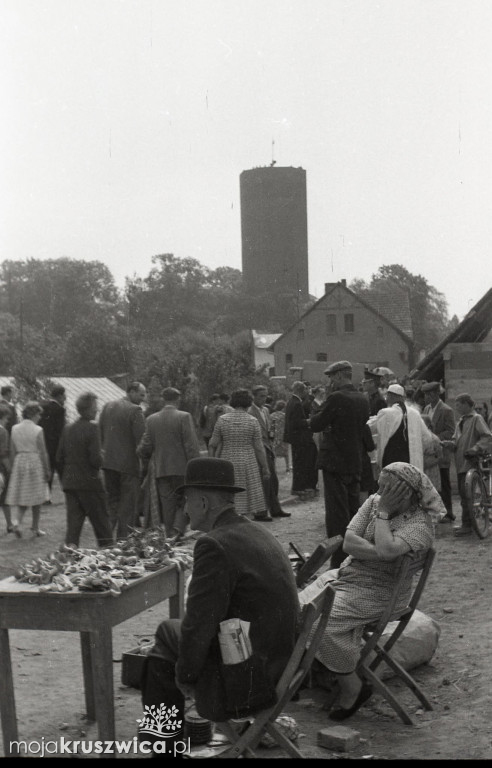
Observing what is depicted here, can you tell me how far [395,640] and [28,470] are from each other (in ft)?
24.5

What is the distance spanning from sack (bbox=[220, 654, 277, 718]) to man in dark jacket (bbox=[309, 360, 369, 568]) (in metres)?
4.88

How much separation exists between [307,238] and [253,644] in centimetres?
Result: 11324

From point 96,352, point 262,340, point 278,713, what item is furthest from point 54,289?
point 278,713

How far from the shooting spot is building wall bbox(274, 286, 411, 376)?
7019 cm

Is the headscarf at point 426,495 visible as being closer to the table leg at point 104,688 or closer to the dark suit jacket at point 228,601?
the dark suit jacket at point 228,601

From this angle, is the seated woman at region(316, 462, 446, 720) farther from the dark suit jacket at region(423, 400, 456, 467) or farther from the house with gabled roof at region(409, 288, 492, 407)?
the house with gabled roof at region(409, 288, 492, 407)

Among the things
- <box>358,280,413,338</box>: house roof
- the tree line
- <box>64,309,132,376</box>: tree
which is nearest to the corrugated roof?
the tree line

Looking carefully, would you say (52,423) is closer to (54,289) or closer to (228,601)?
(228,601)

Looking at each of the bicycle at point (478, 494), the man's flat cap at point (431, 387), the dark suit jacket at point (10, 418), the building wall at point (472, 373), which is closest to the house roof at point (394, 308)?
the building wall at point (472, 373)

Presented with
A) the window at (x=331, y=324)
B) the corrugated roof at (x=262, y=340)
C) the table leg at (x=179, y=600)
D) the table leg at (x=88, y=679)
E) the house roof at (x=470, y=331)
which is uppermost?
the window at (x=331, y=324)

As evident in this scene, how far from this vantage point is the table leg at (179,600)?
19.0 feet

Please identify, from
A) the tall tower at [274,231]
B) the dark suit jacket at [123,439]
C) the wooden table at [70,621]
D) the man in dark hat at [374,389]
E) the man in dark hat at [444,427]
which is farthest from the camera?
the tall tower at [274,231]

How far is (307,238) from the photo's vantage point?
116m

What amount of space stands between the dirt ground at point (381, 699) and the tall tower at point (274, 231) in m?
104
